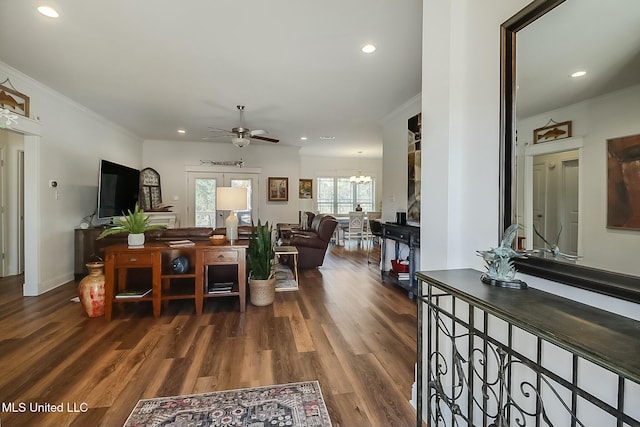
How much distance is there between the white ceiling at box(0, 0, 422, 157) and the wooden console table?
1.95 meters

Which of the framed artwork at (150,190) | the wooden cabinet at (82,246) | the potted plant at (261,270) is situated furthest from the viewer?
the framed artwork at (150,190)

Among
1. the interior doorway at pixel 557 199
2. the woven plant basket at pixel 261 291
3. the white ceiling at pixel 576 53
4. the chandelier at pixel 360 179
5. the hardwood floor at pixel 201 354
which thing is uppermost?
the chandelier at pixel 360 179

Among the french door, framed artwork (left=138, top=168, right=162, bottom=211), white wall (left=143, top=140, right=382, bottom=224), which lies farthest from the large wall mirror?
framed artwork (left=138, top=168, right=162, bottom=211)

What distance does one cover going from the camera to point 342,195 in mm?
9969

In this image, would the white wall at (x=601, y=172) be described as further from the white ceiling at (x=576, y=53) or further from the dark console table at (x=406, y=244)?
the dark console table at (x=406, y=244)

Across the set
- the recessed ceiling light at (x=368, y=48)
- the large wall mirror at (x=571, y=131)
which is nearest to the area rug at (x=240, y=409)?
the large wall mirror at (x=571, y=131)

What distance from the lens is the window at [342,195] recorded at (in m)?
9.82

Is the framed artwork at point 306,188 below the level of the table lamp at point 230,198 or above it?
above

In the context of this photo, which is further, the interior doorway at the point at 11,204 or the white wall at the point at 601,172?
the interior doorway at the point at 11,204

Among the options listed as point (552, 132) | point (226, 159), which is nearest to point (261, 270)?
point (552, 132)

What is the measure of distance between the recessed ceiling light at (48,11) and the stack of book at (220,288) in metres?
2.74

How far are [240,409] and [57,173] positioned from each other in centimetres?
437

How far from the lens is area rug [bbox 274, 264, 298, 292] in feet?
13.6

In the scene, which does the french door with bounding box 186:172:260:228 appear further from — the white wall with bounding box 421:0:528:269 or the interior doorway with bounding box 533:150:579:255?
the interior doorway with bounding box 533:150:579:255
